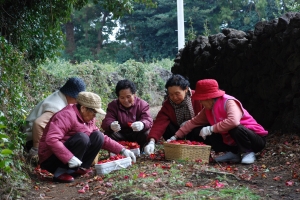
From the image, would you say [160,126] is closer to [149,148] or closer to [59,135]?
[149,148]

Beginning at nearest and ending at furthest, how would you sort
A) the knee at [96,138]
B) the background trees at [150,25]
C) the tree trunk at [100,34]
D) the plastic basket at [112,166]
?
the plastic basket at [112,166]
the knee at [96,138]
the background trees at [150,25]
the tree trunk at [100,34]

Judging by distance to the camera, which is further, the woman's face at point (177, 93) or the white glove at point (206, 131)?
the woman's face at point (177, 93)

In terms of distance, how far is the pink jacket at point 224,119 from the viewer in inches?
212

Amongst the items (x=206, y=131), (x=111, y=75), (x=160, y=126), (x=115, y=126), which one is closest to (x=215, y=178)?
(x=206, y=131)

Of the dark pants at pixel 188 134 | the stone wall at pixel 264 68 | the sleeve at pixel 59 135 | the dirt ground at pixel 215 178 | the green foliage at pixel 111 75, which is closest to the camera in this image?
the dirt ground at pixel 215 178

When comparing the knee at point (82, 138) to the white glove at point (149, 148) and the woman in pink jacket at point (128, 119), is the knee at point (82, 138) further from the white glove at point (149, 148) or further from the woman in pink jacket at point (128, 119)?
the woman in pink jacket at point (128, 119)

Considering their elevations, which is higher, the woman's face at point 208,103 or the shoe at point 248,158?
the woman's face at point 208,103

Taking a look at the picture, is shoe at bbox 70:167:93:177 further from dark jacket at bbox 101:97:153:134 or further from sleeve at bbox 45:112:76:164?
dark jacket at bbox 101:97:153:134

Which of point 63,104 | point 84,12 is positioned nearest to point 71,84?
point 63,104

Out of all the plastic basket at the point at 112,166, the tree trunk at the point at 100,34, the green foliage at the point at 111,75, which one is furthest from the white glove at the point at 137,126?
the tree trunk at the point at 100,34

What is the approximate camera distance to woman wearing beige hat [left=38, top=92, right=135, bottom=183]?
16.1 ft

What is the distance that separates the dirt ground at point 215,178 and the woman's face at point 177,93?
0.79 meters

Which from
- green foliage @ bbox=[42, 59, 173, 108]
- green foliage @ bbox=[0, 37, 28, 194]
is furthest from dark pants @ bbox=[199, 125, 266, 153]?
green foliage @ bbox=[42, 59, 173, 108]

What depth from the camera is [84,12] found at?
28.6 m
